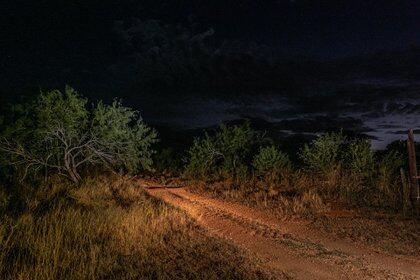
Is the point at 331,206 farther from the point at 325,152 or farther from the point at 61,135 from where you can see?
the point at 61,135

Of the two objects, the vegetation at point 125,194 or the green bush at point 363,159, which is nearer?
the vegetation at point 125,194

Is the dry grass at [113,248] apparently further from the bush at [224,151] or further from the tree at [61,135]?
the bush at [224,151]

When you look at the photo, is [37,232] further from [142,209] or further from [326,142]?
[326,142]

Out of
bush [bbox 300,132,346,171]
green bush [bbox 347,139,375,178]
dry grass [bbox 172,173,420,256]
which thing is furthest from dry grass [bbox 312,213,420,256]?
bush [bbox 300,132,346,171]

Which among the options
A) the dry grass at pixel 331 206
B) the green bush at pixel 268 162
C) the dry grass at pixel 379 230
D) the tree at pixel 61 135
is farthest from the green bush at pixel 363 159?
the tree at pixel 61 135

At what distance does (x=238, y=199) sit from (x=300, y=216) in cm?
290

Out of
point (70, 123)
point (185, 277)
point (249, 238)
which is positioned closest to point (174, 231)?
point (249, 238)

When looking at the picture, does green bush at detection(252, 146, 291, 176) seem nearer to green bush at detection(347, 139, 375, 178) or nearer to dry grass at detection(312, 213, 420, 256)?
green bush at detection(347, 139, 375, 178)

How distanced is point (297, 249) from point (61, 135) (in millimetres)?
10815

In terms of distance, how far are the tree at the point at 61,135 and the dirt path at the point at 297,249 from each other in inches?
192

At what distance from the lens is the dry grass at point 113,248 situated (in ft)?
19.2

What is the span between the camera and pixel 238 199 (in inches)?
508

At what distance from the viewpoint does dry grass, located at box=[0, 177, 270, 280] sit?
5852 millimetres

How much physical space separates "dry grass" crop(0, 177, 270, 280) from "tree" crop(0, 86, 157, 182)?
4.74 metres
